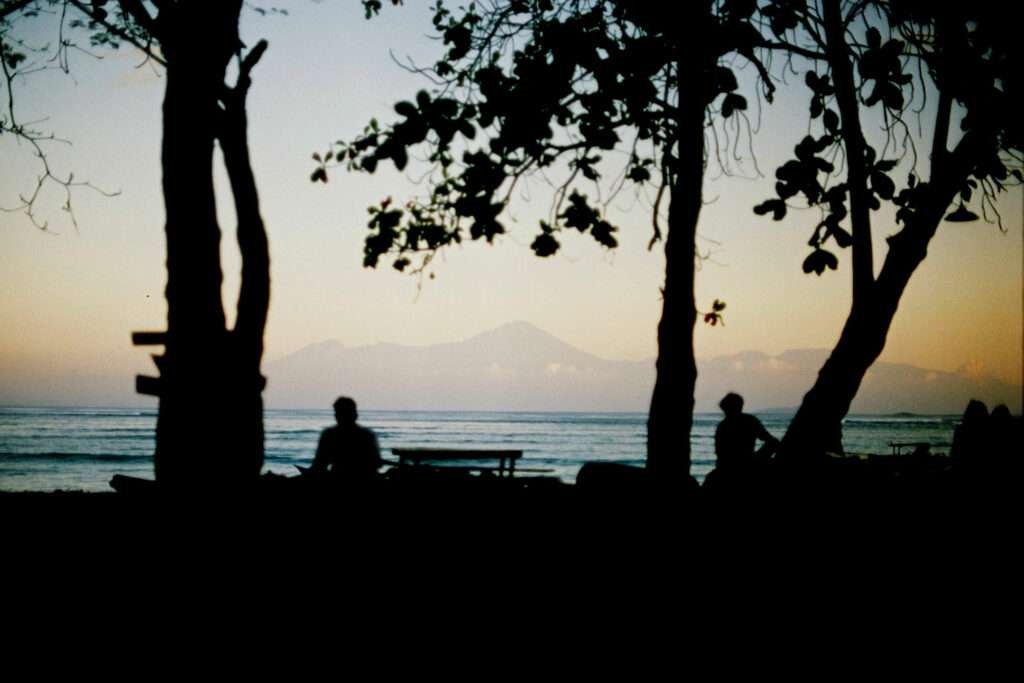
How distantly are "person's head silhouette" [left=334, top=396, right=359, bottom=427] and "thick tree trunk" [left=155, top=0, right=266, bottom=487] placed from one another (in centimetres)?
196

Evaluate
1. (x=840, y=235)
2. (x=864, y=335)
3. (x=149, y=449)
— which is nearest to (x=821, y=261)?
(x=840, y=235)

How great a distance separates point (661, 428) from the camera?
6758 mm

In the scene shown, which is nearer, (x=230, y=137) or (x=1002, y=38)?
(x=1002, y=38)

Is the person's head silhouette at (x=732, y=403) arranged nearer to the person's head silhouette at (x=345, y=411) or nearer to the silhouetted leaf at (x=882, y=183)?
the silhouetted leaf at (x=882, y=183)

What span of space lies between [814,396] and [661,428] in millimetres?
1679

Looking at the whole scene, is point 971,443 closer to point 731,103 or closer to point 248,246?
point 731,103

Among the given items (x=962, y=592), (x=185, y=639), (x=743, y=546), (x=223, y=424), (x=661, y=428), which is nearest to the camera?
(x=185, y=639)

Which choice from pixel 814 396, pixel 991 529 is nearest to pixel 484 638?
pixel 814 396

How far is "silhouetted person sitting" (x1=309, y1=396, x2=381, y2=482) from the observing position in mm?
6703

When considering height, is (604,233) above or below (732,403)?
above

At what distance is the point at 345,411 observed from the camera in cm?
676

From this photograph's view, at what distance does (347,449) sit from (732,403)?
4.46 meters

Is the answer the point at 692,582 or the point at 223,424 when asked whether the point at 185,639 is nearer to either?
the point at 223,424

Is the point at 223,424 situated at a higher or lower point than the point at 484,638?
higher
